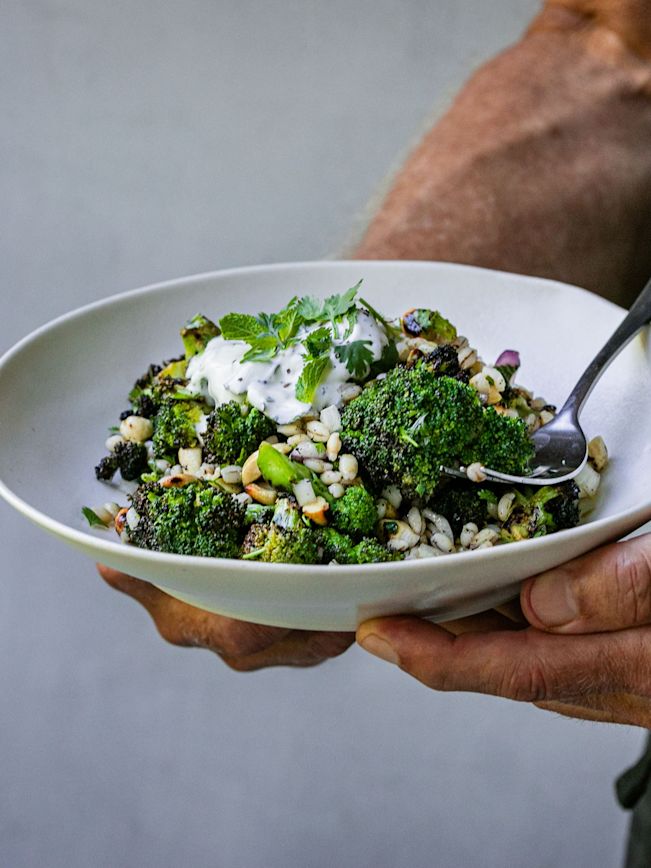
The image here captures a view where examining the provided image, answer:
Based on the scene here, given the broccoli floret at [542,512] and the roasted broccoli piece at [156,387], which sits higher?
the roasted broccoli piece at [156,387]

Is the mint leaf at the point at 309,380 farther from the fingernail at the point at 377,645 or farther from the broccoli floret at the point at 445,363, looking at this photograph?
the fingernail at the point at 377,645

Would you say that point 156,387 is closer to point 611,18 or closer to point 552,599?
point 552,599

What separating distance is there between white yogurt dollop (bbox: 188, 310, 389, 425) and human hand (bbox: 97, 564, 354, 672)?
0.53 meters

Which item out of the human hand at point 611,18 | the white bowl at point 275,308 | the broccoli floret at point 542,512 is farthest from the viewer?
the human hand at point 611,18

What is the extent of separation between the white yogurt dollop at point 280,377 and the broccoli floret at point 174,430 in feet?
0.18

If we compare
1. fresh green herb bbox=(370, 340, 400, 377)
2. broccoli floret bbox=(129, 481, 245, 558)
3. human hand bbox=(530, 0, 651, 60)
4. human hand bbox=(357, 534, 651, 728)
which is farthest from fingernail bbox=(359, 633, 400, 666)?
human hand bbox=(530, 0, 651, 60)

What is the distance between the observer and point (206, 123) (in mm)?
4746

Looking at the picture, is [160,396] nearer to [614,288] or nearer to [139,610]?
[614,288]

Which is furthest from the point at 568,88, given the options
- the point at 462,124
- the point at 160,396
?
the point at 160,396

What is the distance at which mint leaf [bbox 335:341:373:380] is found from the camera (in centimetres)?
158

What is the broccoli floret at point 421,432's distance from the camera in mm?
1468

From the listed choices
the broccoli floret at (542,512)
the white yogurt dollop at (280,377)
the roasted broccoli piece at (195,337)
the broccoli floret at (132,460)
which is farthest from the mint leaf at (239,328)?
the broccoli floret at (542,512)

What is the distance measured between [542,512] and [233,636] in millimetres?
760

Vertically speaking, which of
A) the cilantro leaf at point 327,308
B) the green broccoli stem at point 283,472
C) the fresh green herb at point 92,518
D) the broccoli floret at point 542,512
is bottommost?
the broccoli floret at point 542,512
